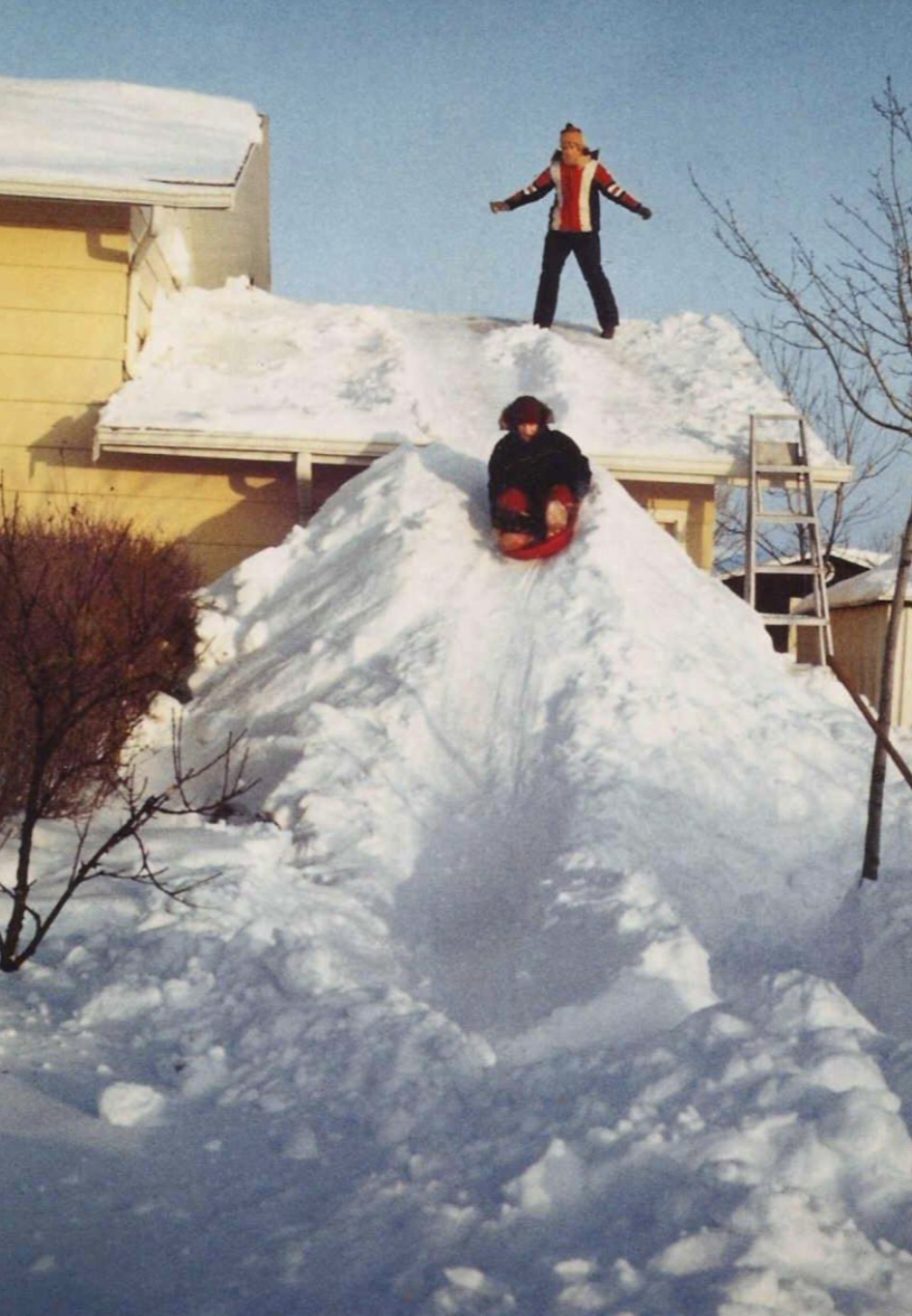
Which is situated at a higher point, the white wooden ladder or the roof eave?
the roof eave

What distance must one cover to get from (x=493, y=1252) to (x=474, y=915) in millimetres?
2872

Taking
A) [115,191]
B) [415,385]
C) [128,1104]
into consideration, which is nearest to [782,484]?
[415,385]

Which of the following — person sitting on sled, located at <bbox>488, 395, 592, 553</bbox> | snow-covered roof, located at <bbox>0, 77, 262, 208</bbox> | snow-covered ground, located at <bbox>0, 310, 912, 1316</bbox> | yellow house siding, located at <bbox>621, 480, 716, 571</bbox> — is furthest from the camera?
yellow house siding, located at <bbox>621, 480, 716, 571</bbox>

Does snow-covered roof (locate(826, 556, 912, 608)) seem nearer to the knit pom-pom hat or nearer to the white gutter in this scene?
the white gutter

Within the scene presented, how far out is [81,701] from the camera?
543cm

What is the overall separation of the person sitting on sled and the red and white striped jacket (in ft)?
17.4

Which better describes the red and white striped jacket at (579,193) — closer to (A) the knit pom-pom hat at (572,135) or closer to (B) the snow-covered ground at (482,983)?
(A) the knit pom-pom hat at (572,135)

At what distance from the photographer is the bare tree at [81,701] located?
14.1ft

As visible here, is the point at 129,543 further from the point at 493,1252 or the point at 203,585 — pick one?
the point at 493,1252

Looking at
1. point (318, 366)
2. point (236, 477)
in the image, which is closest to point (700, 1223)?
point (236, 477)

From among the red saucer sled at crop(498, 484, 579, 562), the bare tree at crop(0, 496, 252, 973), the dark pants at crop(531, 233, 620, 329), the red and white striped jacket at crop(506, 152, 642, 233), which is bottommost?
the bare tree at crop(0, 496, 252, 973)

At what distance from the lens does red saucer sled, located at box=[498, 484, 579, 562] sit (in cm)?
816

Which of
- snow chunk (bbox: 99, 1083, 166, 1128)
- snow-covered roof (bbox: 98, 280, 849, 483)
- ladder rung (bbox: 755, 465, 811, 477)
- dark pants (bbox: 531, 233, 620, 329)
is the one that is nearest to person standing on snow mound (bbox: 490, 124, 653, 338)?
dark pants (bbox: 531, 233, 620, 329)

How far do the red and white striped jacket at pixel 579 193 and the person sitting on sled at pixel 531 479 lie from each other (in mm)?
5315
